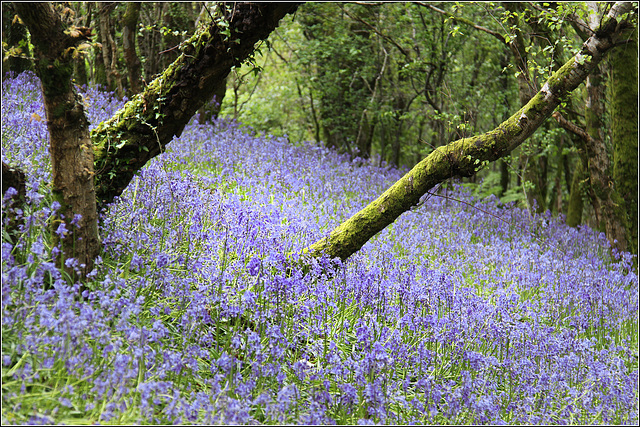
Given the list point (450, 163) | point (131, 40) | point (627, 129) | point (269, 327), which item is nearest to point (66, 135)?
point (269, 327)

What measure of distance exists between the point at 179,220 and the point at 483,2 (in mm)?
7441

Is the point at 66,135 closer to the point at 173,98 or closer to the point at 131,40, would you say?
the point at 173,98

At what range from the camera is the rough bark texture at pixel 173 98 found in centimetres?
342

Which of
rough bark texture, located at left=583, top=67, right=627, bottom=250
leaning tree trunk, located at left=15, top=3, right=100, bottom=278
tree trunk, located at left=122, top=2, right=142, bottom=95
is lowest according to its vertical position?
leaning tree trunk, located at left=15, top=3, right=100, bottom=278

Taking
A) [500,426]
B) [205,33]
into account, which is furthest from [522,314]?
[205,33]

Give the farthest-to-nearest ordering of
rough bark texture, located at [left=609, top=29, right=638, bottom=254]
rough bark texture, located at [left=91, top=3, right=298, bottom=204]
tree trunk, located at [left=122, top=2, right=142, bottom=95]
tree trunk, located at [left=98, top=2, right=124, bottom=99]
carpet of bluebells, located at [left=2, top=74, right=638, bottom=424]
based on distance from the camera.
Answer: tree trunk, located at [left=98, top=2, right=124, bottom=99]
tree trunk, located at [left=122, top=2, right=142, bottom=95]
rough bark texture, located at [left=609, top=29, right=638, bottom=254]
rough bark texture, located at [left=91, top=3, right=298, bottom=204]
carpet of bluebells, located at [left=2, top=74, right=638, bottom=424]

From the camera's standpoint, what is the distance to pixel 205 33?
136 inches

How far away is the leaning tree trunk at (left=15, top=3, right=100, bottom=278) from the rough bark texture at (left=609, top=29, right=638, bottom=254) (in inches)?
312

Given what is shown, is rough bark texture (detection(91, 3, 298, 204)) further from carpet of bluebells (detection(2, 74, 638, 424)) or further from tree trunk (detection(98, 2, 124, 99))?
tree trunk (detection(98, 2, 124, 99))

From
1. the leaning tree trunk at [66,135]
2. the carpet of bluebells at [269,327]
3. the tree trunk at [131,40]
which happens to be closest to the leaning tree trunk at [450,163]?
the carpet of bluebells at [269,327]

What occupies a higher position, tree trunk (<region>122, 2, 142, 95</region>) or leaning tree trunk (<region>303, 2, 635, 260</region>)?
tree trunk (<region>122, 2, 142, 95</region>)

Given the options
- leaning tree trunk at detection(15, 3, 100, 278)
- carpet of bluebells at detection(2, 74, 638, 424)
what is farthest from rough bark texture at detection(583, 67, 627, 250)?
leaning tree trunk at detection(15, 3, 100, 278)

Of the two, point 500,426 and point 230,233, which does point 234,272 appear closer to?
point 230,233

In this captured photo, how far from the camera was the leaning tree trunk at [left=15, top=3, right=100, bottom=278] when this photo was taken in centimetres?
274
